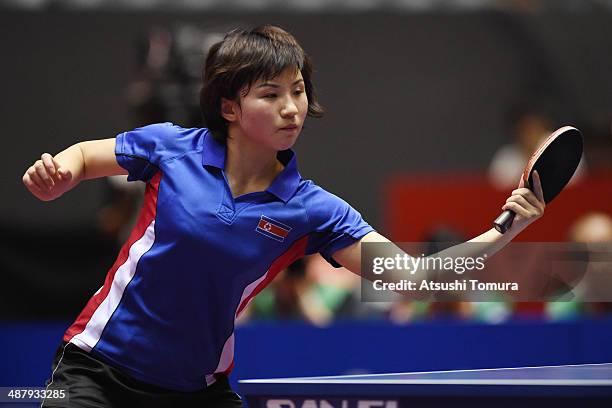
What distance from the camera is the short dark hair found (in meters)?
3.04

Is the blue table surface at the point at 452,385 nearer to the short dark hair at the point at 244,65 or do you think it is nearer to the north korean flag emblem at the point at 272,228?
the north korean flag emblem at the point at 272,228

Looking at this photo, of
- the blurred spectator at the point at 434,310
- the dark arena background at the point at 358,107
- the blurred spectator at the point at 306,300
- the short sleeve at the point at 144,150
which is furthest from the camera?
the dark arena background at the point at 358,107

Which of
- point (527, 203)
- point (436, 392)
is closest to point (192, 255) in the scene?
point (436, 392)

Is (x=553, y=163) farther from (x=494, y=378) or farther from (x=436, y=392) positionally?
(x=436, y=392)

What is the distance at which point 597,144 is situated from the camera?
6203 mm

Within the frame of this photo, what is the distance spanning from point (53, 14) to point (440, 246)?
4.60m

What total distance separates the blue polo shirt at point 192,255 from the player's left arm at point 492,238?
33 mm

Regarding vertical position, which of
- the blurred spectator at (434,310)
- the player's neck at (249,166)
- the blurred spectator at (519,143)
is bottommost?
the blurred spectator at (434,310)

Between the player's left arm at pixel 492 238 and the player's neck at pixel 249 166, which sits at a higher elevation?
the player's neck at pixel 249 166

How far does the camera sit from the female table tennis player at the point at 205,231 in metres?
2.97

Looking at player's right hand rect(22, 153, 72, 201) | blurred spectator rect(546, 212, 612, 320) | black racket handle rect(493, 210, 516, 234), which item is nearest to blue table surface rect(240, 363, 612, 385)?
blurred spectator rect(546, 212, 612, 320)

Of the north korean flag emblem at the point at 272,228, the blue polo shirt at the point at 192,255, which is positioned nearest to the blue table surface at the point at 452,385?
the blue polo shirt at the point at 192,255

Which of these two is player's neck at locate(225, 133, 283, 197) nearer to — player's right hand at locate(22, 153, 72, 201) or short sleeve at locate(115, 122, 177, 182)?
short sleeve at locate(115, 122, 177, 182)

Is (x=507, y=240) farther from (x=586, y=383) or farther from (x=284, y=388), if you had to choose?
(x=284, y=388)
